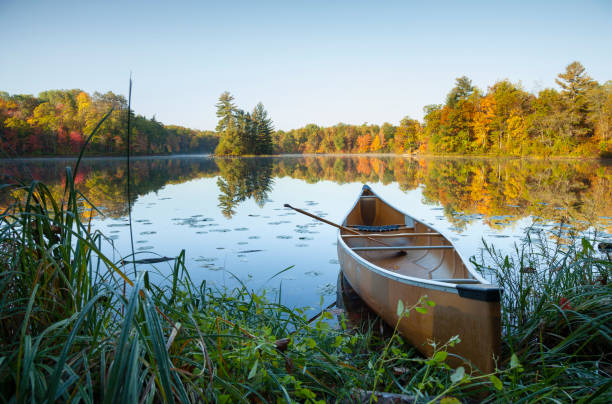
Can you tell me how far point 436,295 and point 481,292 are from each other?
327 mm

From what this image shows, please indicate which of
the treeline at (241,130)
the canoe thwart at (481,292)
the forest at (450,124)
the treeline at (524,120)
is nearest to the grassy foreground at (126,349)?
the canoe thwart at (481,292)

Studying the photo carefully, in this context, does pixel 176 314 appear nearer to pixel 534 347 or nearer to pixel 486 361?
pixel 486 361

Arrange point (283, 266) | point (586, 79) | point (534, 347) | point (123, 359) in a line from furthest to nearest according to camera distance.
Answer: point (586, 79) → point (283, 266) → point (534, 347) → point (123, 359)

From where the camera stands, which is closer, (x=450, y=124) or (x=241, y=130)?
(x=450, y=124)

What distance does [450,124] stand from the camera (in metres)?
46.8

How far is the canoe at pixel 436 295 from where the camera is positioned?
181cm

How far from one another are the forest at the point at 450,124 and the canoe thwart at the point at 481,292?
18.0m

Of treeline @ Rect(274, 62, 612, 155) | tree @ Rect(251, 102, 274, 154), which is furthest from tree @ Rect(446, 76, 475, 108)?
tree @ Rect(251, 102, 274, 154)

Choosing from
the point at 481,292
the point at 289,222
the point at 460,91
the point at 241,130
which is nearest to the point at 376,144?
the point at 460,91

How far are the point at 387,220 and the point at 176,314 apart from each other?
Answer: 5.14 m

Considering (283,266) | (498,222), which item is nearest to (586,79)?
(498,222)

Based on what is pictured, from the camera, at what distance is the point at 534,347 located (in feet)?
7.00

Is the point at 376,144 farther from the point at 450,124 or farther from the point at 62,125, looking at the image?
the point at 62,125

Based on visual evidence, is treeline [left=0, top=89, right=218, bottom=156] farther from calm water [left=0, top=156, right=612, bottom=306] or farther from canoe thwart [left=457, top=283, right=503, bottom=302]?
canoe thwart [left=457, top=283, right=503, bottom=302]
